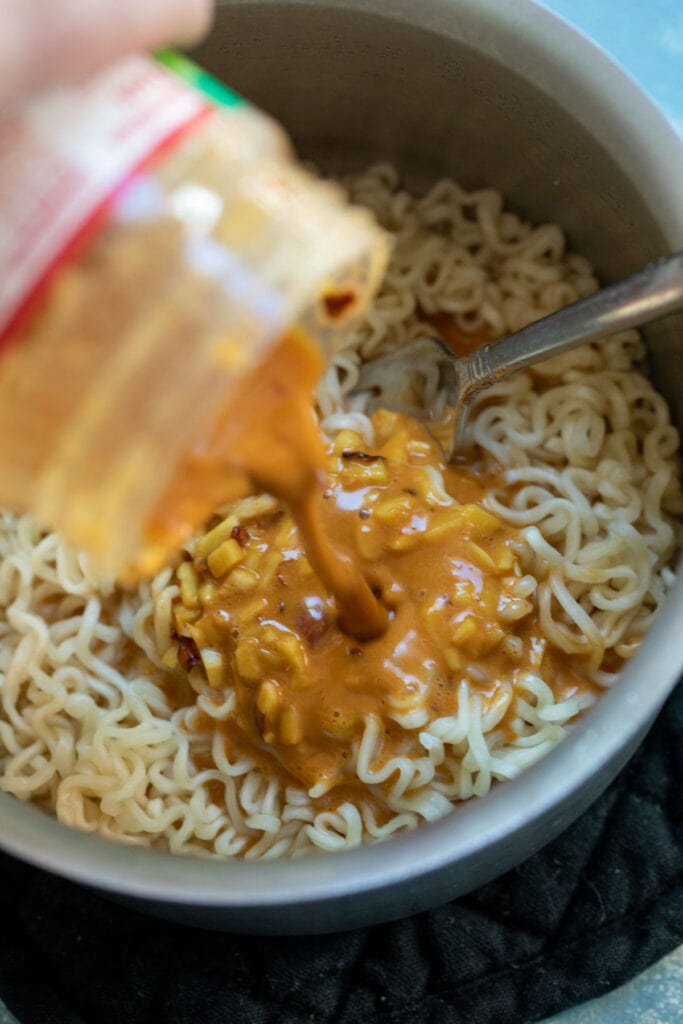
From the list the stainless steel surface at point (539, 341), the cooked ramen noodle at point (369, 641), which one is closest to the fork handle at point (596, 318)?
the stainless steel surface at point (539, 341)

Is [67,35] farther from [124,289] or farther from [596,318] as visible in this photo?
[596,318]

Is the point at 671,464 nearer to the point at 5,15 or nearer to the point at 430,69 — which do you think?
the point at 430,69

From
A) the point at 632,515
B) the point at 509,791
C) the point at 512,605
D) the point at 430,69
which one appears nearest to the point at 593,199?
the point at 430,69

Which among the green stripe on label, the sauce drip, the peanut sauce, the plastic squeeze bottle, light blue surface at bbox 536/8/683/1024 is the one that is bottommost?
the peanut sauce

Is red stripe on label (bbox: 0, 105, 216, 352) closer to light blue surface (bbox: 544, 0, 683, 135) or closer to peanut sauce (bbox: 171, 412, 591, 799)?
peanut sauce (bbox: 171, 412, 591, 799)

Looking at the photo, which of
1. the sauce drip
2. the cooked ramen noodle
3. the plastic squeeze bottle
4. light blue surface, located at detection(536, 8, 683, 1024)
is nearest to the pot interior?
the cooked ramen noodle
